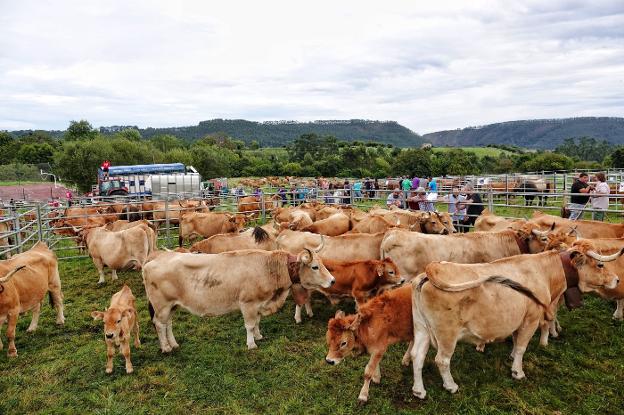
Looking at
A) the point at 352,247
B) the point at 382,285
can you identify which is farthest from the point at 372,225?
the point at 382,285

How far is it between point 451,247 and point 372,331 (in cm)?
305

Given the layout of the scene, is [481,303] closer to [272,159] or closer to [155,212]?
[155,212]

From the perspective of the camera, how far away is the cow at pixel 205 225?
13016 millimetres

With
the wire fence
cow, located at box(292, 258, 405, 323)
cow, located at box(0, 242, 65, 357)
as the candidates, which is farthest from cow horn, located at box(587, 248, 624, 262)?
cow, located at box(0, 242, 65, 357)

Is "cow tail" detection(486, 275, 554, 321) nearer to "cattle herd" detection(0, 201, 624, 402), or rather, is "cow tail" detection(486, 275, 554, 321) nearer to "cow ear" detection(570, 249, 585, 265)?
"cattle herd" detection(0, 201, 624, 402)

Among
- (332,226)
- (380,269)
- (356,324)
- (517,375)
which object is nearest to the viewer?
(356,324)

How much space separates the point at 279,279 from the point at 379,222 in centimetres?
411

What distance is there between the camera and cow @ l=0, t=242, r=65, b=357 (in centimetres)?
607

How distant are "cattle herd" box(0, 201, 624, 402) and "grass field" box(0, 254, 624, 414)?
0.22m

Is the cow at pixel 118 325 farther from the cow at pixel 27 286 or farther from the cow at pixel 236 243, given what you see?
the cow at pixel 236 243

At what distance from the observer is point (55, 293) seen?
24.1 ft

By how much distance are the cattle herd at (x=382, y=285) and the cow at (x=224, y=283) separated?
0.01m

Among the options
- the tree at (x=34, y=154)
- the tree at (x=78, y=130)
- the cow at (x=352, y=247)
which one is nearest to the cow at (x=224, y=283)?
the cow at (x=352, y=247)

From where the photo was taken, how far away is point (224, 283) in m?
6.21
